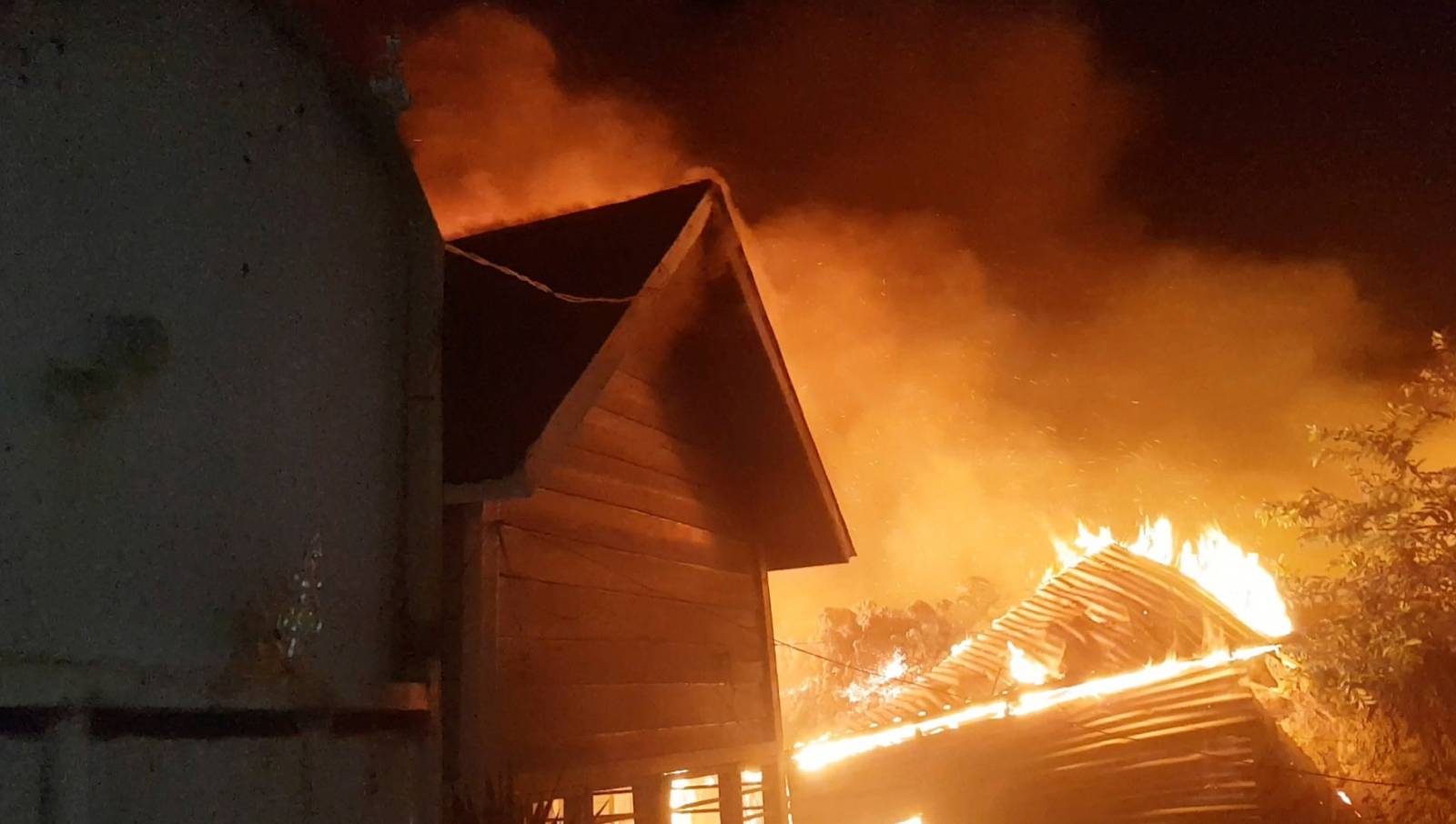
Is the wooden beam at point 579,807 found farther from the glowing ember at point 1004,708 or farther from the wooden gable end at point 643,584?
the glowing ember at point 1004,708

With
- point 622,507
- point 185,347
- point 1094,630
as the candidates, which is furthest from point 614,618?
point 1094,630

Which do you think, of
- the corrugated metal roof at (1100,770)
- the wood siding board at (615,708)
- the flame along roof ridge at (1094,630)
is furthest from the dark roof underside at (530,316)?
the flame along roof ridge at (1094,630)

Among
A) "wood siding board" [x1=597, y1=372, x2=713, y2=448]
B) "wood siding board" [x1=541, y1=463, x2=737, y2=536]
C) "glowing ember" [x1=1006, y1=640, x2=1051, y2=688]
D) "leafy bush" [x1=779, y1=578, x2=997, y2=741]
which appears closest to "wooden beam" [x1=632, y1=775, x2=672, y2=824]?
"wood siding board" [x1=541, y1=463, x2=737, y2=536]

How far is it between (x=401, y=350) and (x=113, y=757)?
2.54 metres

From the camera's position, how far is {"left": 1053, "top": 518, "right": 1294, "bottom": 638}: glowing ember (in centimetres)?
1259

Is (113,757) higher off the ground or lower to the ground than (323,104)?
lower

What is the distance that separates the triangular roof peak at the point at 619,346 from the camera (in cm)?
530

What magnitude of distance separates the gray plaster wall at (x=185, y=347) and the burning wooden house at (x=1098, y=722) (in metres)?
8.79

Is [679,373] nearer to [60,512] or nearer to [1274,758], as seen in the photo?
[60,512]

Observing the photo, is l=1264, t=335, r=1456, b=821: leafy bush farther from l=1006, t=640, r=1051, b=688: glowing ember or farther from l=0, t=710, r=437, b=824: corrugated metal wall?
l=0, t=710, r=437, b=824: corrugated metal wall

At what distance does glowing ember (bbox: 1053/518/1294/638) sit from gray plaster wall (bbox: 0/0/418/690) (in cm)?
1076

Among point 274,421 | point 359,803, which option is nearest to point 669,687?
point 359,803

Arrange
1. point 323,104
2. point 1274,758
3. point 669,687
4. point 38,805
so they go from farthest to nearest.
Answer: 1. point 1274,758
2. point 669,687
3. point 323,104
4. point 38,805

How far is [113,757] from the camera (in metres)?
3.36
